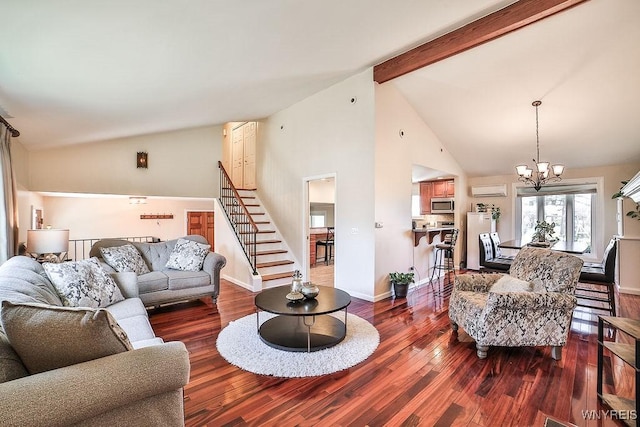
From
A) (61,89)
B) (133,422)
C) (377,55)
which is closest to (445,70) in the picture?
(377,55)

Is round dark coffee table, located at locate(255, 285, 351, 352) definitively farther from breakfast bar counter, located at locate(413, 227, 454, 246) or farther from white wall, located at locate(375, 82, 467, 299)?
breakfast bar counter, located at locate(413, 227, 454, 246)

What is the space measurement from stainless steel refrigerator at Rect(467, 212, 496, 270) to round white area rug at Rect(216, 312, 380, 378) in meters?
4.52

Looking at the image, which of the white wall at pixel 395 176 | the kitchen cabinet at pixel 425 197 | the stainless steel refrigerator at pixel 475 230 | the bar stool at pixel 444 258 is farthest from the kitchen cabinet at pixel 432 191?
the white wall at pixel 395 176

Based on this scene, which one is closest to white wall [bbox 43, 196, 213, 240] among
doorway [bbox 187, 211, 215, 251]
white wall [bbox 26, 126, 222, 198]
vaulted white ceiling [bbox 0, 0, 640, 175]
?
doorway [bbox 187, 211, 215, 251]

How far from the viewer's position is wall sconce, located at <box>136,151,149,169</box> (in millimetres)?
5469

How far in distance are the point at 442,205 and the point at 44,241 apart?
290 inches

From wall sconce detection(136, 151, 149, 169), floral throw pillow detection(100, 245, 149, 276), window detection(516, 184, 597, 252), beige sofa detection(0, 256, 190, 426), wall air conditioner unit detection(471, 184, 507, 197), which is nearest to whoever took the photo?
beige sofa detection(0, 256, 190, 426)

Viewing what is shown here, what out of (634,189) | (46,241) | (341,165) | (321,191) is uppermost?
(341,165)

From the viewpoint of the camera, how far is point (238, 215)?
20.1ft

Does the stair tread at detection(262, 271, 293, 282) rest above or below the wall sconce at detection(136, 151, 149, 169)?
below

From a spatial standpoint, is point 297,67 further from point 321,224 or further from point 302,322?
point 321,224

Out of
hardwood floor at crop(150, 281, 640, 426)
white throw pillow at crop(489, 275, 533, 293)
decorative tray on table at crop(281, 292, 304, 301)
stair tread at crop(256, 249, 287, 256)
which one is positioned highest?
white throw pillow at crop(489, 275, 533, 293)

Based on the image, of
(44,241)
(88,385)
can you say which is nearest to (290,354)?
(88,385)

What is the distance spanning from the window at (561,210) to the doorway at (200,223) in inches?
328
